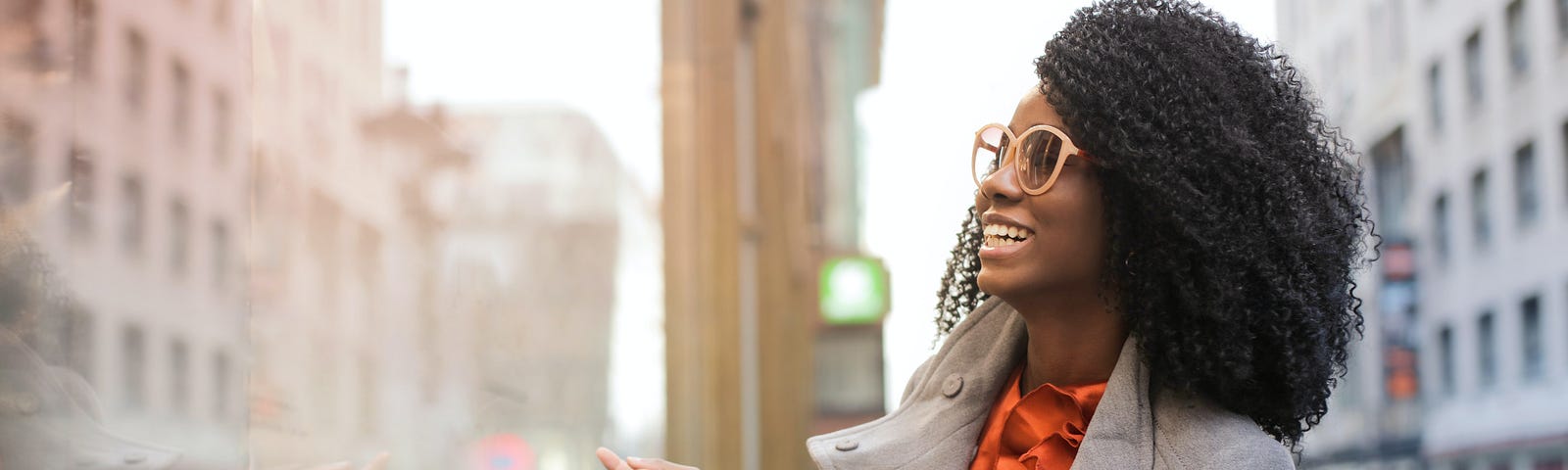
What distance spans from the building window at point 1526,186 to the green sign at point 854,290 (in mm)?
3867

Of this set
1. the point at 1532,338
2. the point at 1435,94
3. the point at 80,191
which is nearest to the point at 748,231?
the point at 1532,338

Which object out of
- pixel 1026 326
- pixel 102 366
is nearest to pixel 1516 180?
pixel 1026 326

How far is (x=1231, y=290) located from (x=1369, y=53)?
34.0 ft

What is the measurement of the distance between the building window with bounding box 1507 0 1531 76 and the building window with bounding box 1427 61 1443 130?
2648 millimetres

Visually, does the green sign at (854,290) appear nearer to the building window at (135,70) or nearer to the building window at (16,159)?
the building window at (135,70)

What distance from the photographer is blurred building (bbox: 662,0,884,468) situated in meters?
7.09

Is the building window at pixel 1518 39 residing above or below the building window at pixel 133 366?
above

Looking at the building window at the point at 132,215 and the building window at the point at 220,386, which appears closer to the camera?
the building window at the point at 132,215

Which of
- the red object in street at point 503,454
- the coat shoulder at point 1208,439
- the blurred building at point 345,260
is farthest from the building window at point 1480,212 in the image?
the coat shoulder at point 1208,439

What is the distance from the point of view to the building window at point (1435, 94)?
11742 millimetres

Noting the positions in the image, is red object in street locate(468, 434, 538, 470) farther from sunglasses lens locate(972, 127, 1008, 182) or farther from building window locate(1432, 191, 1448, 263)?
building window locate(1432, 191, 1448, 263)

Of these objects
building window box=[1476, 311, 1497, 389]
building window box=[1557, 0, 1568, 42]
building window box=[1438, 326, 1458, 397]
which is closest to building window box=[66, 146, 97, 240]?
building window box=[1557, 0, 1568, 42]

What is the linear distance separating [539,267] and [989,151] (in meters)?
2.56

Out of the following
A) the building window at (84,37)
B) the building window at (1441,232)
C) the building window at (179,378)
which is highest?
the building window at (84,37)
